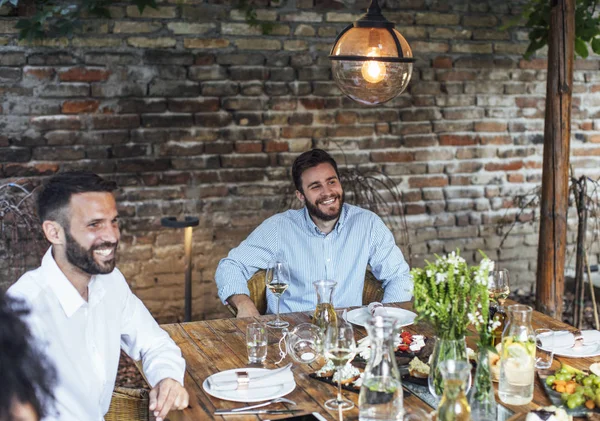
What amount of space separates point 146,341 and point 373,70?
112cm

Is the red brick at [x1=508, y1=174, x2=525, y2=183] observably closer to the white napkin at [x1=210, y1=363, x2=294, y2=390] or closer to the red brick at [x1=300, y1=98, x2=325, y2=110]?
the red brick at [x1=300, y1=98, x2=325, y2=110]

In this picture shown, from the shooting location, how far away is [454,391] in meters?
1.73

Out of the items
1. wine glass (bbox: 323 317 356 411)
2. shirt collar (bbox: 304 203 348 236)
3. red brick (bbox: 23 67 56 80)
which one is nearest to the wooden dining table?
wine glass (bbox: 323 317 356 411)

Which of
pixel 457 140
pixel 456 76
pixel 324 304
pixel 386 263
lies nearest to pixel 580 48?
pixel 456 76

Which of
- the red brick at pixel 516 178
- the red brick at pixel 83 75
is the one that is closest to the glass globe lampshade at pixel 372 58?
the red brick at pixel 83 75

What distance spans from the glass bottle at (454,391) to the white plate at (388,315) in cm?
92

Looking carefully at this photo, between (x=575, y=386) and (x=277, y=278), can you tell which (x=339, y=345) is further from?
(x=277, y=278)

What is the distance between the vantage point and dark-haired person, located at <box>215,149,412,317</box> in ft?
10.8

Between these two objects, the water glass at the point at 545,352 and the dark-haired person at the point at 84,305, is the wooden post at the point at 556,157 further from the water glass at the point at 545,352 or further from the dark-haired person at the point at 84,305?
the dark-haired person at the point at 84,305

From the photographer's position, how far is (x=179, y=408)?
81.0 inches

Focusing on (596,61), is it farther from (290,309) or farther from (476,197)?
(290,309)

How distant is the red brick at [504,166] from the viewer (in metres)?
4.93

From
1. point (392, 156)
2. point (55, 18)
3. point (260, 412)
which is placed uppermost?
point (55, 18)

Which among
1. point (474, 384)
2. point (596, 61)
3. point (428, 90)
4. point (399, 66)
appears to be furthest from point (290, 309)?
point (596, 61)
